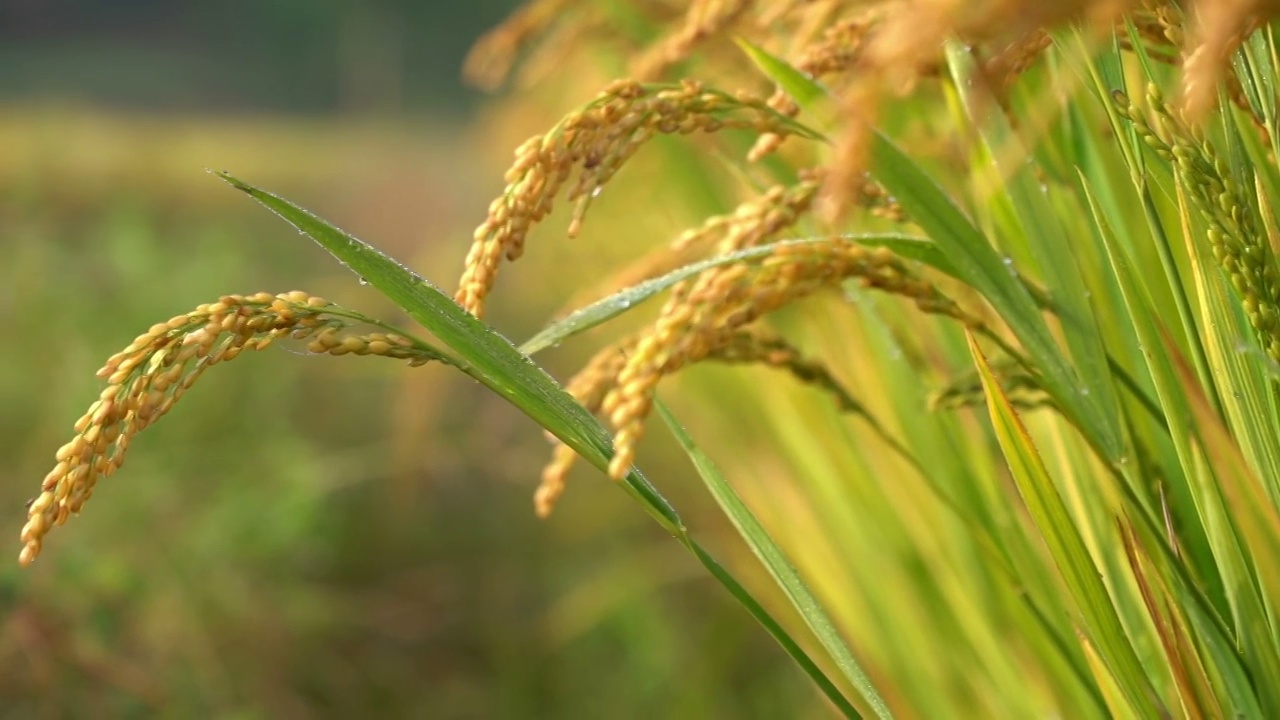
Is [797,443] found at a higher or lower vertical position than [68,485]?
higher

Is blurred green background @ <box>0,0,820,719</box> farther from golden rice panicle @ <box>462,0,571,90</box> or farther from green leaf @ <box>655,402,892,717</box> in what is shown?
green leaf @ <box>655,402,892,717</box>

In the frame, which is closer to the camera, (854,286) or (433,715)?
(854,286)

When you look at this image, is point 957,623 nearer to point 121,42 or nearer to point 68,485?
point 68,485

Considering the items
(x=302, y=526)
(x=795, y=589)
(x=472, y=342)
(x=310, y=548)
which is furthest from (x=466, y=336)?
(x=310, y=548)

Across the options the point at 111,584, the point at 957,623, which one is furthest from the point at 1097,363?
the point at 111,584

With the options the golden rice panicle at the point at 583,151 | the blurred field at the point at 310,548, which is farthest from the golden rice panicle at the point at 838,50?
the blurred field at the point at 310,548

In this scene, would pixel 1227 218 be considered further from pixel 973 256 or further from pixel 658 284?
pixel 658 284
